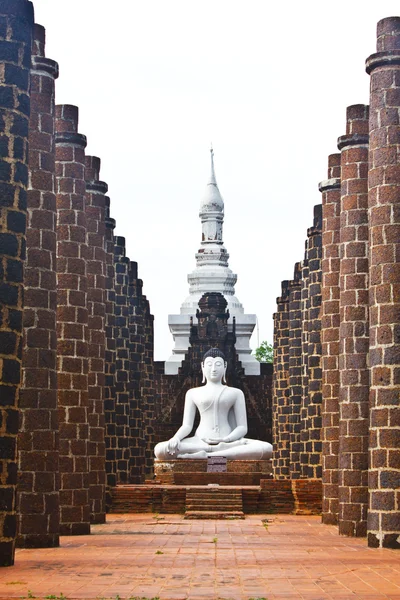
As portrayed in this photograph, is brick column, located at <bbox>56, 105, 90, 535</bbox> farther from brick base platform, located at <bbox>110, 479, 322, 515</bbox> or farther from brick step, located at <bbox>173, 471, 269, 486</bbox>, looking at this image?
brick step, located at <bbox>173, 471, 269, 486</bbox>

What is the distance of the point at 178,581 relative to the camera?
13.2 m

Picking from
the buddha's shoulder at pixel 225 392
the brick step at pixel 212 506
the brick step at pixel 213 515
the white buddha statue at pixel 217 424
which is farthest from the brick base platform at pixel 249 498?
the buddha's shoulder at pixel 225 392

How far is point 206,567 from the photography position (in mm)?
14648

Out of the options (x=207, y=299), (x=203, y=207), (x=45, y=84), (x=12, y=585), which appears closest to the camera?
(x=12, y=585)

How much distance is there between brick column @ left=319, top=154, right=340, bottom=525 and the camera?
911 inches

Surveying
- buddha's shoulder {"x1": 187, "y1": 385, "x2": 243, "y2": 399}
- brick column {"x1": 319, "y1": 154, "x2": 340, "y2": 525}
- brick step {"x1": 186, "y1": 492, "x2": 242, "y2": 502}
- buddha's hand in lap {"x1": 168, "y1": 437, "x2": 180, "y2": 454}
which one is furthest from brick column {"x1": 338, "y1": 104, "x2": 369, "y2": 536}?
buddha's shoulder {"x1": 187, "y1": 385, "x2": 243, "y2": 399}

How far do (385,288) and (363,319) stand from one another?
118 inches

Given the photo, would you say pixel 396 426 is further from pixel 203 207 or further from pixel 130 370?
pixel 203 207

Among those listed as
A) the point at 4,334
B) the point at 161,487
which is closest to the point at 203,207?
the point at 161,487

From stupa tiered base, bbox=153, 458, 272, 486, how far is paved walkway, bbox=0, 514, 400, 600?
878 centimetres

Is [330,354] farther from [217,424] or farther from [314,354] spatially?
[217,424]

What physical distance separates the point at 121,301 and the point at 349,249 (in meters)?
10.8

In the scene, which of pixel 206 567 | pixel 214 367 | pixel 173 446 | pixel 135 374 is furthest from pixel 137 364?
pixel 206 567

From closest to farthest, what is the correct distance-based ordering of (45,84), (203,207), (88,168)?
(45,84) → (88,168) → (203,207)
